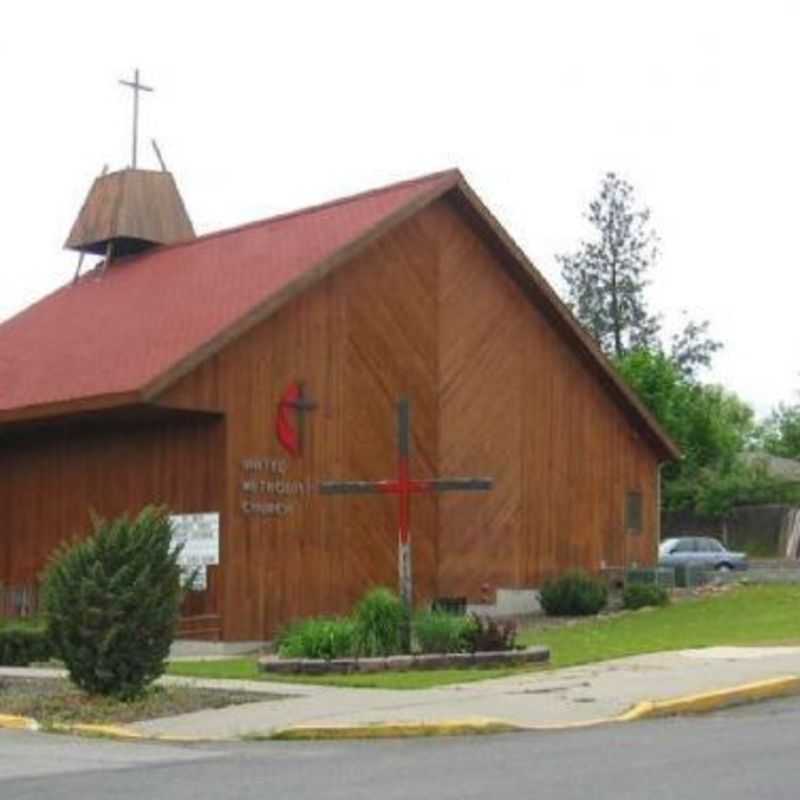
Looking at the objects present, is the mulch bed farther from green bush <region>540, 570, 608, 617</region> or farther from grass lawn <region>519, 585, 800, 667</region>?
green bush <region>540, 570, 608, 617</region>

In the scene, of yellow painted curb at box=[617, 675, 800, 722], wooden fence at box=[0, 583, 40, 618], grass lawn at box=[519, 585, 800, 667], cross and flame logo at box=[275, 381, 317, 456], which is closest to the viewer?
yellow painted curb at box=[617, 675, 800, 722]

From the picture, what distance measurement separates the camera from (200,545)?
2748 centimetres

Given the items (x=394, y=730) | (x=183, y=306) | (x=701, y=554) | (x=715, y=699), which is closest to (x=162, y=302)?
(x=183, y=306)

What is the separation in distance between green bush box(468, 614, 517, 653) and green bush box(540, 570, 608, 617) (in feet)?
37.4

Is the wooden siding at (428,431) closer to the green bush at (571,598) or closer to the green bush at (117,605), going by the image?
the green bush at (571,598)

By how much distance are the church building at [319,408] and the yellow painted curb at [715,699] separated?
959 cm

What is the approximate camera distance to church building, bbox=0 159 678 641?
2759 cm

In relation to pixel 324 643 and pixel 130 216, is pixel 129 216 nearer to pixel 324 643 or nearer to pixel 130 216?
pixel 130 216

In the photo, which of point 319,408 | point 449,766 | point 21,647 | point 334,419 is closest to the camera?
point 449,766

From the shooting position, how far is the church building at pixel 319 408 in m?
27.6

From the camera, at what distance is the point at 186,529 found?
2778cm

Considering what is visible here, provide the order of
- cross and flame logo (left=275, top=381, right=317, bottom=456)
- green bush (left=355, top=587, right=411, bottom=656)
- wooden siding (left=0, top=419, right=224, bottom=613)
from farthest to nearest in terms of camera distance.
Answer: cross and flame logo (left=275, top=381, right=317, bottom=456)
wooden siding (left=0, top=419, right=224, bottom=613)
green bush (left=355, top=587, right=411, bottom=656)

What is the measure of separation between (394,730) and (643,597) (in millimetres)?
19032

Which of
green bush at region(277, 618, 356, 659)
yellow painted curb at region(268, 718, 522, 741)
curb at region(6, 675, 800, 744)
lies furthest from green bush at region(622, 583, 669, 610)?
yellow painted curb at region(268, 718, 522, 741)
